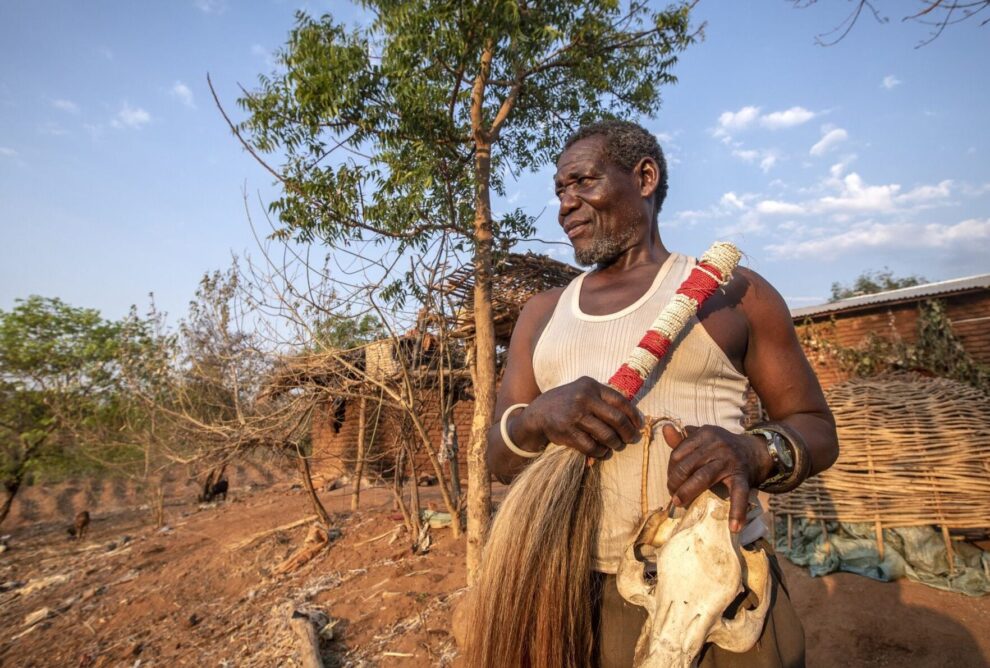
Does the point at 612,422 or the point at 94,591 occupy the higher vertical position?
the point at 612,422

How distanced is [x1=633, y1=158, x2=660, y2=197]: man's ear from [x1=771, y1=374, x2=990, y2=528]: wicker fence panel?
199 inches

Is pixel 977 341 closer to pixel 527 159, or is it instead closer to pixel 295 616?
pixel 527 159

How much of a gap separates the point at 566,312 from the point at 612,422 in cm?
49

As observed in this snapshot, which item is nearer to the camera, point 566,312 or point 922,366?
point 566,312

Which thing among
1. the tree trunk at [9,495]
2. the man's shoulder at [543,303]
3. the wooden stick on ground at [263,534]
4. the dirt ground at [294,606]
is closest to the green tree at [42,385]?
the tree trunk at [9,495]

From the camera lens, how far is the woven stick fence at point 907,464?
4633 mm

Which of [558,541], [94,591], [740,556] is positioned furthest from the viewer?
[94,591]

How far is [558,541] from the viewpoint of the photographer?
1.13 meters

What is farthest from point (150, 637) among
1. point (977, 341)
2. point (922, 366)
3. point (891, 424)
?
point (977, 341)

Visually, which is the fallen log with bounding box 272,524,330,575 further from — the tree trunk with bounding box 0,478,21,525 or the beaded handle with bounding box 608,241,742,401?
the tree trunk with bounding box 0,478,21,525

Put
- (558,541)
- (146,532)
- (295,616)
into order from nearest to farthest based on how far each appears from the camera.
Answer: (558,541), (295,616), (146,532)

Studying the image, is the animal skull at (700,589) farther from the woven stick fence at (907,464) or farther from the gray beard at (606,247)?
the woven stick fence at (907,464)

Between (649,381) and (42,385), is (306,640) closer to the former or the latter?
(649,381)

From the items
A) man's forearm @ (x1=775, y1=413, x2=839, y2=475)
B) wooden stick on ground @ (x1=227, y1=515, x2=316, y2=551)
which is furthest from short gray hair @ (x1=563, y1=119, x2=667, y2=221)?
wooden stick on ground @ (x1=227, y1=515, x2=316, y2=551)
